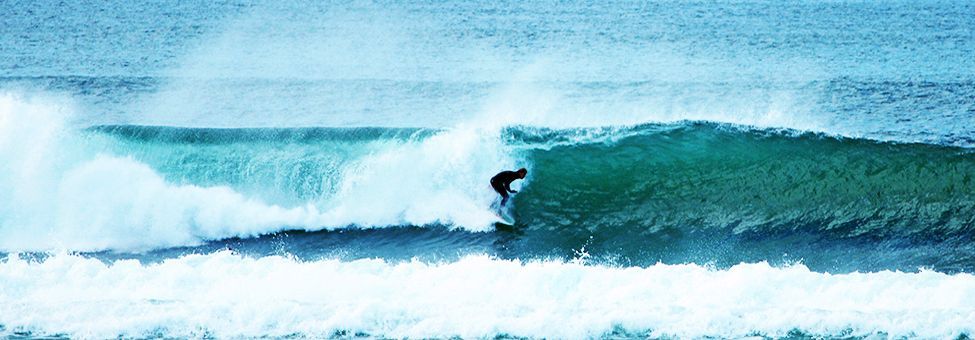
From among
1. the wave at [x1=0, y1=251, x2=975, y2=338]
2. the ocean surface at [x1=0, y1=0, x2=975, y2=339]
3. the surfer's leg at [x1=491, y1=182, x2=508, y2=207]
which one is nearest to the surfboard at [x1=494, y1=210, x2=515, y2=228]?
the ocean surface at [x1=0, y1=0, x2=975, y2=339]

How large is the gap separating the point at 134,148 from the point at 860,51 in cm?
1782

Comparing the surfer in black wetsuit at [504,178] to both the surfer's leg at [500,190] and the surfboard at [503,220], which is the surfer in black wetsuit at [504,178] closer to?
the surfer's leg at [500,190]

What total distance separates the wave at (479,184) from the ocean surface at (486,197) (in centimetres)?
4

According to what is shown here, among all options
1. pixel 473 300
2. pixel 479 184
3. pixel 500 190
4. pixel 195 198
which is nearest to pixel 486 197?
pixel 479 184

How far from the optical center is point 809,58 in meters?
27.2

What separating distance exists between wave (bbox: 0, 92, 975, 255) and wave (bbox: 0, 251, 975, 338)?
2.06 m

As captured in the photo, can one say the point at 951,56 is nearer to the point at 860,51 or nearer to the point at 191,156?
the point at 860,51

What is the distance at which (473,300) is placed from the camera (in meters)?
11.6

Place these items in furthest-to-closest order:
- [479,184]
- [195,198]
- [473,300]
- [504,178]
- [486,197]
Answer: [195,198] < [479,184] < [486,197] < [504,178] < [473,300]

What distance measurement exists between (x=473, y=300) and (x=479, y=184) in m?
3.69

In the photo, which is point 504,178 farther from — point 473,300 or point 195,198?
point 195,198

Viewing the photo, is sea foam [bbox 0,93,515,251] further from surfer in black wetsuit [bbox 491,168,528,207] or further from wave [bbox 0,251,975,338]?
wave [bbox 0,251,975,338]

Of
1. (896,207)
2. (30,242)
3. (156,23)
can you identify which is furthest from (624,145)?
(156,23)

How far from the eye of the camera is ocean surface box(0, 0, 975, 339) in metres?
11.4
